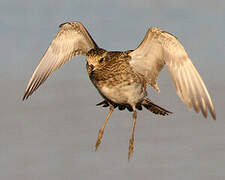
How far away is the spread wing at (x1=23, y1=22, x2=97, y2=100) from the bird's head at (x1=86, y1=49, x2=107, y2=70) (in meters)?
2.37

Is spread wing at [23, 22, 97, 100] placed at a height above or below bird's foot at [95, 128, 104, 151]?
above

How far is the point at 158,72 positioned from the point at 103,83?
2.19 m

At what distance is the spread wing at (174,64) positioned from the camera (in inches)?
924

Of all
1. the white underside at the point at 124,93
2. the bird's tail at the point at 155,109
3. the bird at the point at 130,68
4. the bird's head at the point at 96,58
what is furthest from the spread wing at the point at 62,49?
the bird's tail at the point at 155,109

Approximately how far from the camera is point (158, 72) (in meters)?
25.5

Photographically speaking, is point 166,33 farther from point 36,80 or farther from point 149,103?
point 36,80

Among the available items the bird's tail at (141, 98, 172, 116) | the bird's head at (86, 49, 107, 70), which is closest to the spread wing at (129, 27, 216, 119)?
the bird's head at (86, 49, 107, 70)

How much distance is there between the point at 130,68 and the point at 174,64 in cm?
194

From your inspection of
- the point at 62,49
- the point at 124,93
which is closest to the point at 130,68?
the point at 124,93

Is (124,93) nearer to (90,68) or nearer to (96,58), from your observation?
(90,68)

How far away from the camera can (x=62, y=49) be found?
1101 inches

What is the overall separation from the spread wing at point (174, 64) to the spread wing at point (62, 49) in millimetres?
2677

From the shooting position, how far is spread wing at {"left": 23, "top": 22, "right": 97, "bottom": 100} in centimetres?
2723

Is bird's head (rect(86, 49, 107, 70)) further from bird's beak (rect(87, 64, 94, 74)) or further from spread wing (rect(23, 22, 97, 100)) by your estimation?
spread wing (rect(23, 22, 97, 100))
